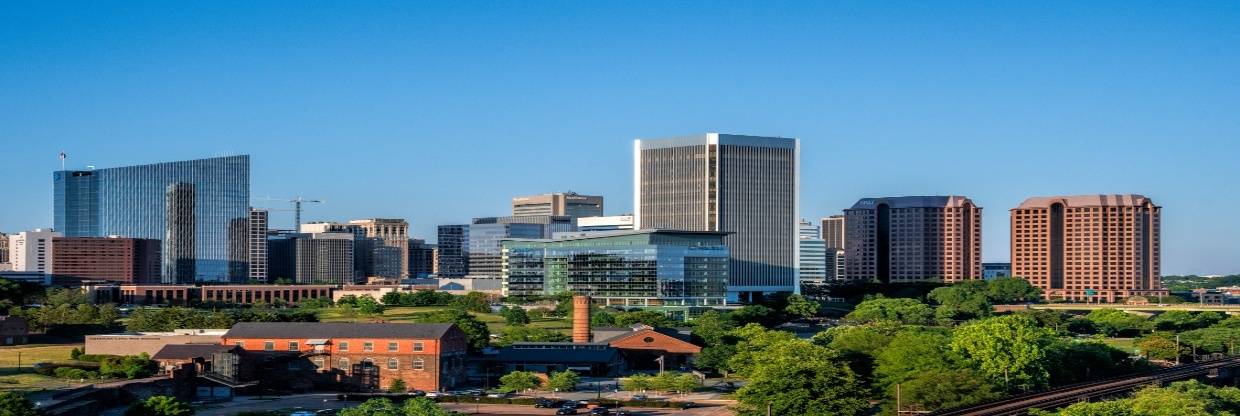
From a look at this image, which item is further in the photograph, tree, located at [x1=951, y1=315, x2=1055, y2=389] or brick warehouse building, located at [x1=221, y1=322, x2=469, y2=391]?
brick warehouse building, located at [x1=221, y1=322, x2=469, y2=391]

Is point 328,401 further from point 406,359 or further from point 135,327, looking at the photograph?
point 135,327

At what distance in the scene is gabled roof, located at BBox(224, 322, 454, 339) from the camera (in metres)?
112

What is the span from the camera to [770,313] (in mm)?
183875

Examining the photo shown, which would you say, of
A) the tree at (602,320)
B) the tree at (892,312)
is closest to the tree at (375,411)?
the tree at (602,320)

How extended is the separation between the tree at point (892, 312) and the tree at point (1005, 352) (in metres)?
67.6

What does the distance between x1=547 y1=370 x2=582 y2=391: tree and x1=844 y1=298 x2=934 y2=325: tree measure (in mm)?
70097

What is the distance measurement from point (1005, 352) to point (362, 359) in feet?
157

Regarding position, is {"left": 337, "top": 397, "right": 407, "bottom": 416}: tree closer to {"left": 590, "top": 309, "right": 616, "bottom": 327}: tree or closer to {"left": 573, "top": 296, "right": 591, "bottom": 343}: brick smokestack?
{"left": 573, "top": 296, "right": 591, "bottom": 343}: brick smokestack

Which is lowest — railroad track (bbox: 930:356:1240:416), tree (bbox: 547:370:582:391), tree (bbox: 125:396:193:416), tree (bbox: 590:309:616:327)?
tree (bbox: 547:370:582:391)

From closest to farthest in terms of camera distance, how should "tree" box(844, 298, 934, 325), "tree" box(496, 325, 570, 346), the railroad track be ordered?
the railroad track → "tree" box(496, 325, 570, 346) → "tree" box(844, 298, 934, 325)

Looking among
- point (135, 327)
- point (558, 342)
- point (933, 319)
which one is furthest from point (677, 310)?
point (135, 327)

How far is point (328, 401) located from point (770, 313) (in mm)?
90991

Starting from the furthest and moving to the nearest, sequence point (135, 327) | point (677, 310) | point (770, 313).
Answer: point (677, 310) < point (770, 313) < point (135, 327)

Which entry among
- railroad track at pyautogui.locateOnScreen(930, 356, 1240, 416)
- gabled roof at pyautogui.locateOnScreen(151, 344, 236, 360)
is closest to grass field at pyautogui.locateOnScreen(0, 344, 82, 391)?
gabled roof at pyautogui.locateOnScreen(151, 344, 236, 360)
